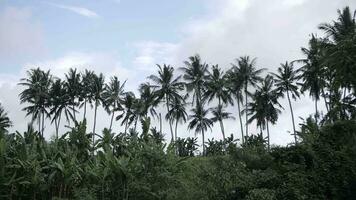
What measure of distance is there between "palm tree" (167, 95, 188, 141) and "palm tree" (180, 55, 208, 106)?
1.87 meters

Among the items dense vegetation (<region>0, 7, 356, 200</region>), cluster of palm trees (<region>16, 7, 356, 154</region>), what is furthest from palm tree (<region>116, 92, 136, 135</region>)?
dense vegetation (<region>0, 7, 356, 200</region>)

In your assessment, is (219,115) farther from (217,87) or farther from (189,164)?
(189,164)

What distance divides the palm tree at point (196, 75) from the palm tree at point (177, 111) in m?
1.87

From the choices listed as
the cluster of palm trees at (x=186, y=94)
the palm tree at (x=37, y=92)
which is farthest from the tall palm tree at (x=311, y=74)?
the palm tree at (x=37, y=92)

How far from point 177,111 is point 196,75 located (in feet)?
20.2

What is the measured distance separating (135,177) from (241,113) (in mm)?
43297

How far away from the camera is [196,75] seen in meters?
59.8

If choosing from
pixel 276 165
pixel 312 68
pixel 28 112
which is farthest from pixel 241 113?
pixel 276 165

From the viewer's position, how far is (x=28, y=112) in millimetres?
66062

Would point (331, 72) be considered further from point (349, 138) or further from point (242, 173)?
point (242, 173)

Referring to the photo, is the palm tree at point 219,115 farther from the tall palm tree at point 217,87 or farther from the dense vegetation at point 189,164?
the dense vegetation at point 189,164

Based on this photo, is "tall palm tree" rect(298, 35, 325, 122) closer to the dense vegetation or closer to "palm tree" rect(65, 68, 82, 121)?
the dense vegetation

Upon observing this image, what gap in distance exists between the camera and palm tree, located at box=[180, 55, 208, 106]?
196 ft

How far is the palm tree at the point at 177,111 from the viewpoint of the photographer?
2400 inches
